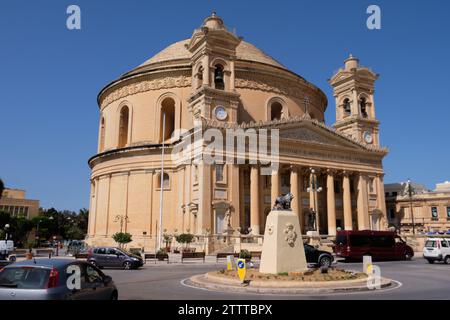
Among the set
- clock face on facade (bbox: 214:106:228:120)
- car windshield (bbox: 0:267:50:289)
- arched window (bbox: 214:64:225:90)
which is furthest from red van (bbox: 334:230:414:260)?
car windshield (bbox: 0:267:50:289)

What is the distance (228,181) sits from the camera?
126 feet

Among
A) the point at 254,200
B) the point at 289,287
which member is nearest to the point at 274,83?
the point at 254,200

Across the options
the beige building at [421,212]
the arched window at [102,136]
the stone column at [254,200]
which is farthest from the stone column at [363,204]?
the arched window at [102,136]

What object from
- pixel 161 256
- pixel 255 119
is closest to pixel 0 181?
pixel 161 256

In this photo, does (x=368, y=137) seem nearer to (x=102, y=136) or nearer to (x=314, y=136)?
(x=314, y=136)

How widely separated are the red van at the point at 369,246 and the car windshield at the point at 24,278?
25489 millimetres

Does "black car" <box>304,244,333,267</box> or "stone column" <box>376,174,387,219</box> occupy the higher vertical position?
"stone column" <box>376,174,387,219</box>

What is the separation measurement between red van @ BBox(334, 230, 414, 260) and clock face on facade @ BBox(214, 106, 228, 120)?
16.0 meters

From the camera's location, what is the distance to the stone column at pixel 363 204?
45.8 metres

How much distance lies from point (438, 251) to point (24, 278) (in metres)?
26.9

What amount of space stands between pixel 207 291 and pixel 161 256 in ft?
56.6

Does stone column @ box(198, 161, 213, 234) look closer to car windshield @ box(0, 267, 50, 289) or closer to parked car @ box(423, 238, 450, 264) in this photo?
parked car @ box(423, 238, 450, 264)

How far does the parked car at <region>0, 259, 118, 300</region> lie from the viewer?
7.35 metres
